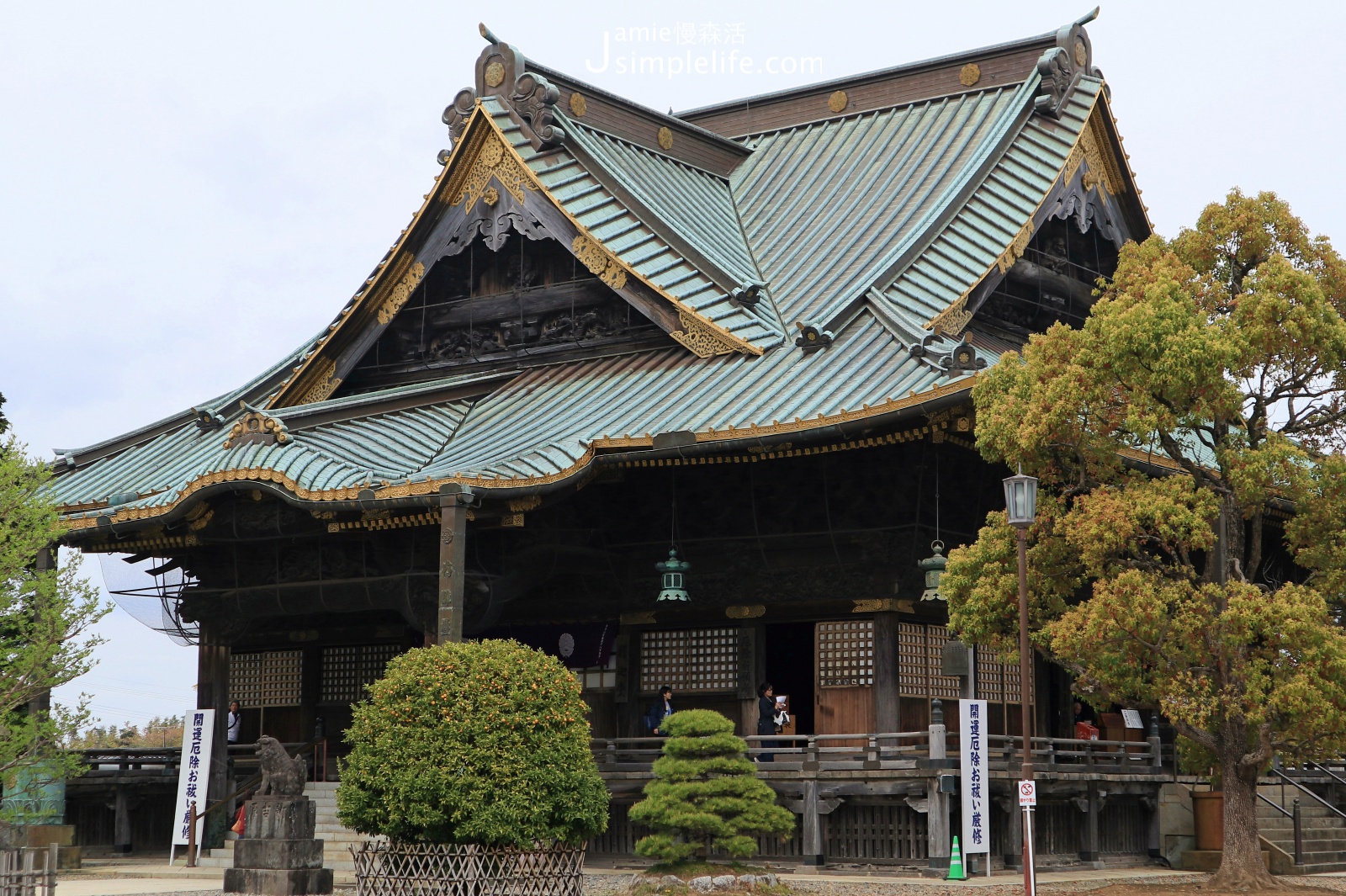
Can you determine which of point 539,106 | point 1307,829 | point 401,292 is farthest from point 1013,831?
point 539,106

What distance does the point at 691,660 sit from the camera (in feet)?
69.8

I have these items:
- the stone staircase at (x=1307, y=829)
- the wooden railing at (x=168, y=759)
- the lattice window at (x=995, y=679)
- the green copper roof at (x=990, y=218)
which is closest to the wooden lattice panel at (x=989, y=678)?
the lattice window at (x=995, y=679)

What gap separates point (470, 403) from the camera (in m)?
22.9

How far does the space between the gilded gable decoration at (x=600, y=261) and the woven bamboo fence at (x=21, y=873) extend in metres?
11.4

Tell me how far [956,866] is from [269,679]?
1251 centimetres

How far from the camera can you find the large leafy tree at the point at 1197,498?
15469 mm

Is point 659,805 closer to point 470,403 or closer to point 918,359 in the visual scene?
point 918,359

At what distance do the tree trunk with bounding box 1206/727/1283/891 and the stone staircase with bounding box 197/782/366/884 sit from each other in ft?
30.9

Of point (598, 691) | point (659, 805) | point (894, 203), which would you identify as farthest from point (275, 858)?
point (894, 203)

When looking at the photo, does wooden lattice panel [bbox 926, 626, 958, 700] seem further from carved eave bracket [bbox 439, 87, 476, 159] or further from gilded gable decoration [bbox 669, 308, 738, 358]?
Answer: carved eave bracket [bbox 439, 87, 476, 159]

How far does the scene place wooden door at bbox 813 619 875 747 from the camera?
19875 mm

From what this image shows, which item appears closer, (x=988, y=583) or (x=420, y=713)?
(x=420, y=713)

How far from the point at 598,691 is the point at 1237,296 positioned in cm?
1004

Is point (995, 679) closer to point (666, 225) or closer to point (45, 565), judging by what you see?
point (666, 225)
